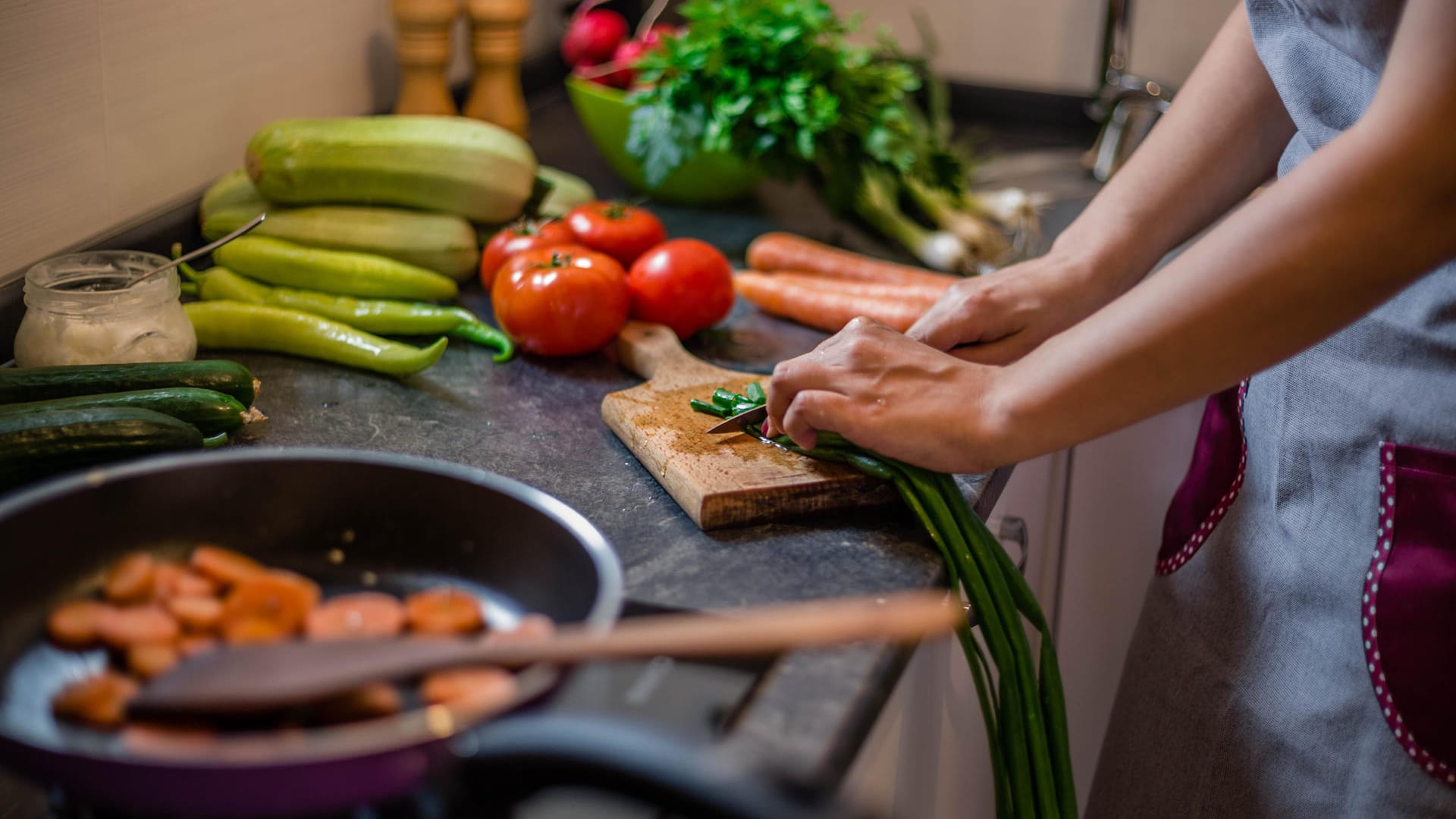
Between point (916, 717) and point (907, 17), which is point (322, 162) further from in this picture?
point (907, 17)

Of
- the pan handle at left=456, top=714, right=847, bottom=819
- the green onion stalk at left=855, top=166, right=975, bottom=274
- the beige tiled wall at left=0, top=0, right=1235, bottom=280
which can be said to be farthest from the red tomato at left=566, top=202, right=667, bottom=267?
the pan handle at left=456, top=714, right=847, bottom=819

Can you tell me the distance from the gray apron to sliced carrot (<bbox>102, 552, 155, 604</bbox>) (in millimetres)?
852

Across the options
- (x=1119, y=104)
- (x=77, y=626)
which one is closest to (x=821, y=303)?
(x=1119, y=104)

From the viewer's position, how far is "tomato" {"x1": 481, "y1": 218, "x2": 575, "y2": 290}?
1.32 m

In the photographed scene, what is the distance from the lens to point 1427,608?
0.88 meters

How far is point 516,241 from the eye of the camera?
4.35 ft

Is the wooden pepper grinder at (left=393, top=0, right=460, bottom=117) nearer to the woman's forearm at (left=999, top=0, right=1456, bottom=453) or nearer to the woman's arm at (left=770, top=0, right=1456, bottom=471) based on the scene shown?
the woman's arm at (left=770, top=0, right=1456, bottom=471)

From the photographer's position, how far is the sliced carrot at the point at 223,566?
665 mm

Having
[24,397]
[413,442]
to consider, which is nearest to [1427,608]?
[413,442]

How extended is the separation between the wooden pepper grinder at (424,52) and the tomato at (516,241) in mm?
339

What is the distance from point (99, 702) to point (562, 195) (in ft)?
3.45

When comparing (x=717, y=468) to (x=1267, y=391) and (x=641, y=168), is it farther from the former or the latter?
(x=641, y=168)

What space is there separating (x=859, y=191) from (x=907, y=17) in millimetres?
857

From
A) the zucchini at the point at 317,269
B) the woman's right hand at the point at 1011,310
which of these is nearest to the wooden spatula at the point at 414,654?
the woman's right hand at the point at 1011,310
